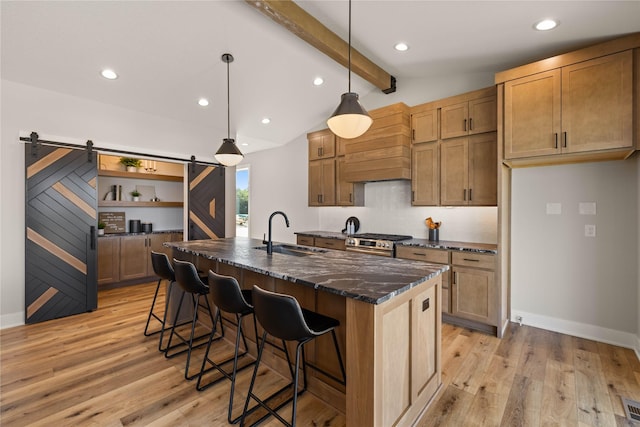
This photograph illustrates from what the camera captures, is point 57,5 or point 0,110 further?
point 0,110

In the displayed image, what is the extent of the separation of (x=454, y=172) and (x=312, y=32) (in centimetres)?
229

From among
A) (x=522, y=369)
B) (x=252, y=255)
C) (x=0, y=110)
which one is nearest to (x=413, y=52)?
(x=252, y=255)

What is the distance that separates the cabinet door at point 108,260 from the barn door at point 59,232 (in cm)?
95

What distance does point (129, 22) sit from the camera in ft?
9.28

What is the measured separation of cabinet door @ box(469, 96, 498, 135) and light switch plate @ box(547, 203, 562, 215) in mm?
1030

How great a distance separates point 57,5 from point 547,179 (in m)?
5.02

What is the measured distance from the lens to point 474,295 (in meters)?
3.27

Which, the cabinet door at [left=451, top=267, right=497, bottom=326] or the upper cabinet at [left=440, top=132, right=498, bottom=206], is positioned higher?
the upper cabinet at [left=440, top=132, right=498, bottom=206]

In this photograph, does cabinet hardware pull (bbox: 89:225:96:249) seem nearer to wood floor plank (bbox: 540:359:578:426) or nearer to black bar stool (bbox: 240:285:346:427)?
black bar stool (bbox: 240:285:346:427)

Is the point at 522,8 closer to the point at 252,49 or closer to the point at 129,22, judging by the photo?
the point at 252,49

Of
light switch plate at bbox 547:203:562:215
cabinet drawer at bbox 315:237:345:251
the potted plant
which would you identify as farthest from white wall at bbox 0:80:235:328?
light switch plate at bbox 547:203:562:215

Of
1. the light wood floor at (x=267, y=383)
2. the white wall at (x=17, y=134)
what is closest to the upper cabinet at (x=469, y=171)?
the light wood floor at (x=267, y=383)

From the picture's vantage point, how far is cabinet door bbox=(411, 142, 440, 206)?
3.89 m

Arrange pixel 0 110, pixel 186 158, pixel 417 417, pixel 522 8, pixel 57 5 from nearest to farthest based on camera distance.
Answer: pixel 417 417
pixel 522 8
pixel 57 5
pixel 0 110
pixel 186 158
